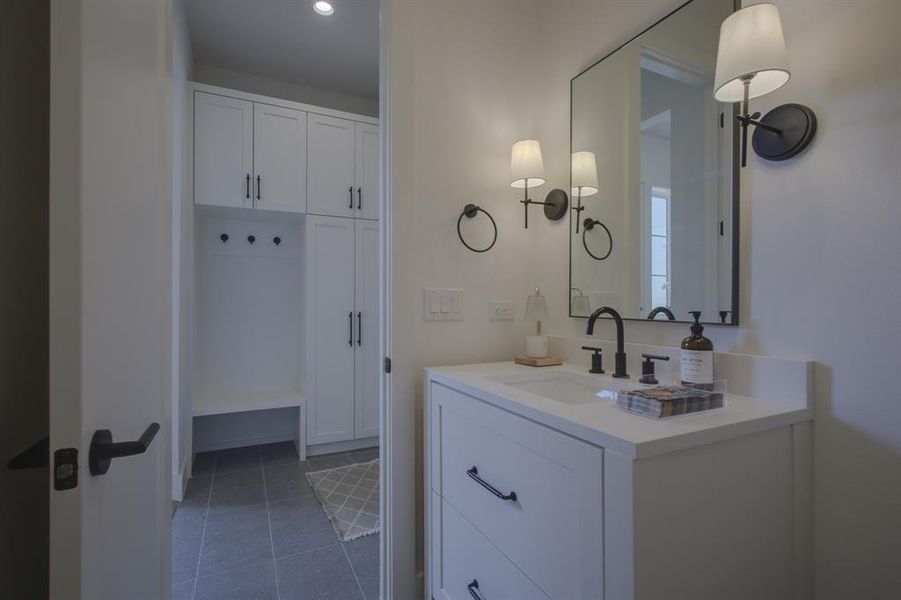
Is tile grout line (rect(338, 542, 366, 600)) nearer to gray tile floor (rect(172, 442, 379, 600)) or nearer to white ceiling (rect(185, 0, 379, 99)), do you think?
gray tile floor (rect(172, 442, 379, 600))

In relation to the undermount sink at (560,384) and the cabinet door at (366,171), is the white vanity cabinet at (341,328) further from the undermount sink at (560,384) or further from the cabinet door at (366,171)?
the undermount sink at (560,384)

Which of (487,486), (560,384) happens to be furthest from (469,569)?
(560,384)

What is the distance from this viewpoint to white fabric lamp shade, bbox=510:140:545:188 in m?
1.62

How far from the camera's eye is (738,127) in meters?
1.11

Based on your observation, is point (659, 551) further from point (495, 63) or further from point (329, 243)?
point (329, 243)

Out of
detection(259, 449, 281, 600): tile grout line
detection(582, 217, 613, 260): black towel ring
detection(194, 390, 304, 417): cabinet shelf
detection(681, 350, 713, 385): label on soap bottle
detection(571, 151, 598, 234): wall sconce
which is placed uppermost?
detection(571, 151, 598, 234): wall sconce

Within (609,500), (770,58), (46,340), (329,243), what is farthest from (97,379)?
(329,243)

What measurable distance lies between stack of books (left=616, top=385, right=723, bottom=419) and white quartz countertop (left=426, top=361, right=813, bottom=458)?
0.05 feet

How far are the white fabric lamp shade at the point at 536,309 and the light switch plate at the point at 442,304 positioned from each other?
11.1 inches

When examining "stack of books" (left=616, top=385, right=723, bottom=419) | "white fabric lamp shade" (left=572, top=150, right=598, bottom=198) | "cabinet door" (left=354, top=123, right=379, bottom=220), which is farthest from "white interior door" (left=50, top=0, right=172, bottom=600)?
"cabinet door" (left=354, top=123, right=379, bottom=220)

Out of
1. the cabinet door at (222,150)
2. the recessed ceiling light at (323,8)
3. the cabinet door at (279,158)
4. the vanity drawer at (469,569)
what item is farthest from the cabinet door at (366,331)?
the vanity drawer at (469,569)

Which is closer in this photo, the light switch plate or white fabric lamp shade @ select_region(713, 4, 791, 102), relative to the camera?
white fabric lamp shade @ select_region(713, 4, 791, 102)

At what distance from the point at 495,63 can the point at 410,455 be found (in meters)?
1.66

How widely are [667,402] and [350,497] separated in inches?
86.2
